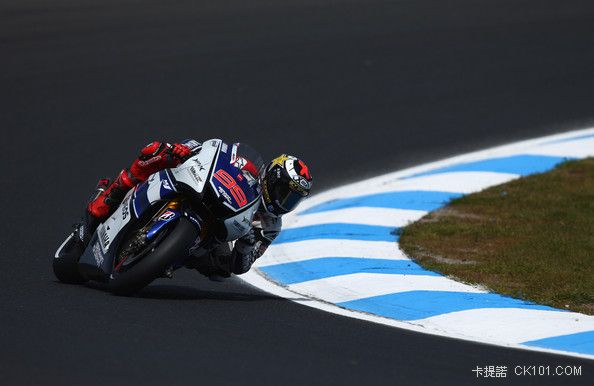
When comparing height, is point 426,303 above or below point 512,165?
below

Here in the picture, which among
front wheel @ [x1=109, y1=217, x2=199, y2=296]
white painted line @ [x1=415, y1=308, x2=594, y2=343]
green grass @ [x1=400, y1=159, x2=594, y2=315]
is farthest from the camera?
green grass @ [x1=400, y1=159, x2=594, y2=315]

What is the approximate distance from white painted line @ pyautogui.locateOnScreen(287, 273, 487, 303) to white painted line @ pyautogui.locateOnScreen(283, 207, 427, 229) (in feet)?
5.00

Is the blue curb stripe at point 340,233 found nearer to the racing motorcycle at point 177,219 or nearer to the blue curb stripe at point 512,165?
the blue curb stripe at point 512,165

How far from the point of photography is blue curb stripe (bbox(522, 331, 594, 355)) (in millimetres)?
6992

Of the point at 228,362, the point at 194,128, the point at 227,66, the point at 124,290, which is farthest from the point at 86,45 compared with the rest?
the point at 228,362

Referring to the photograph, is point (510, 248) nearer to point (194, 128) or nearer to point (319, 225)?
point (319, 225)

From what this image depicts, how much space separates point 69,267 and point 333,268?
1937 mm

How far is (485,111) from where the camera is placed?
1377 cm

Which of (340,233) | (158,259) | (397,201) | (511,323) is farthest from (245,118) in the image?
(511,323)

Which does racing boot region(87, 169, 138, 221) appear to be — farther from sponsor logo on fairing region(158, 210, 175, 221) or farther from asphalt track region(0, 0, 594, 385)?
sponsor logo on fairing region(158, 210, 175, 221)

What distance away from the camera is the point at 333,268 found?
357 inches

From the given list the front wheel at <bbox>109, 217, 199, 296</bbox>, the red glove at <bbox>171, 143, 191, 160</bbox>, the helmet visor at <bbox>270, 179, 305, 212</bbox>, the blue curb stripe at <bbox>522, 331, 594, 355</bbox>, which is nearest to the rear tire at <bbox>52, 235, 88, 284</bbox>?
the front wheel at <bbox>109, 217, 199, 296</bbox>

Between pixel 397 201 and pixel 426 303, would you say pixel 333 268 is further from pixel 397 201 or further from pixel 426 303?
pixel 397 201

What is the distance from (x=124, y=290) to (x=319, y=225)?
9.60ft
